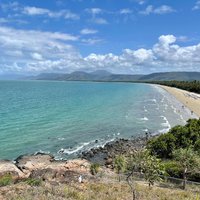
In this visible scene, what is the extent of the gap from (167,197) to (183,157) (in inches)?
372

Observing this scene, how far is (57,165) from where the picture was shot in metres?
42.1

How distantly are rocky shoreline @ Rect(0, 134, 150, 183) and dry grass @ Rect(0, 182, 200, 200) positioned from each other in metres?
4.41

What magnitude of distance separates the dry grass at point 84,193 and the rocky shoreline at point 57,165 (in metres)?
4.41

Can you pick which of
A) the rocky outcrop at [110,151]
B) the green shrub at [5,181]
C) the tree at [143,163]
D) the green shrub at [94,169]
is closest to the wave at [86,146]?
the rocky outcrop at [110,151]

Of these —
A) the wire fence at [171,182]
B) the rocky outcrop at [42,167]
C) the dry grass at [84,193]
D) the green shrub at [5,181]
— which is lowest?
the rocky outcrop at [42,167]

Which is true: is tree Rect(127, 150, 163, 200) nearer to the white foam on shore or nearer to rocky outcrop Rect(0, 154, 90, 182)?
rocky outcrop Rect(0, 154, 90, 182)

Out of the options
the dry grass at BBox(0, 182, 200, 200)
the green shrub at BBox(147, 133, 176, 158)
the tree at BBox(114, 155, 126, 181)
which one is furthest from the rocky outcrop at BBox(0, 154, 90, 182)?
the green shrub at BBox(147, 133, 176, 158)

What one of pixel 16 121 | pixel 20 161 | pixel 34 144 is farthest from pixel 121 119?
pixel 20 161

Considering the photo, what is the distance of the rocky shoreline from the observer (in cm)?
3394

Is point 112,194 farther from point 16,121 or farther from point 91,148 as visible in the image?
point 16,121

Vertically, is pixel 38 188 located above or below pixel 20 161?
above

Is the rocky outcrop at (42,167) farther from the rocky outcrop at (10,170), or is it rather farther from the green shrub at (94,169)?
the green shrub at (94,169)

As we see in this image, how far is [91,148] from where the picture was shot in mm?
54875

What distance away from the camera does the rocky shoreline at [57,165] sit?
1336 inches
